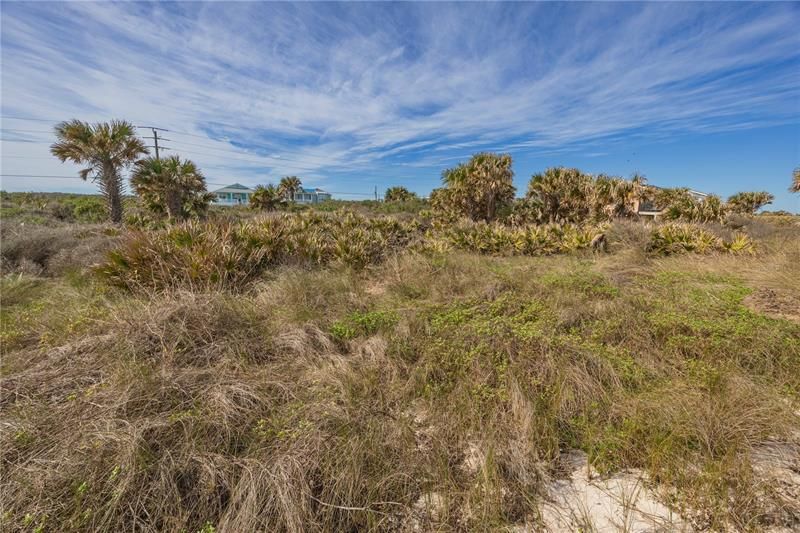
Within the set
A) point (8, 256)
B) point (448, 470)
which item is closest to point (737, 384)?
point (448, 470)

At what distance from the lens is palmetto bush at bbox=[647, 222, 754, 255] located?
8570mm

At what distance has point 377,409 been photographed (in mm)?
2711

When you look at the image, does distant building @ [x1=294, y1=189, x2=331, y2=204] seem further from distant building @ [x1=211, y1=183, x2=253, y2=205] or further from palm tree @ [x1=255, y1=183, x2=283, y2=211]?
palm tree @ [x1=255, y1=183, x2=283, y2=211]

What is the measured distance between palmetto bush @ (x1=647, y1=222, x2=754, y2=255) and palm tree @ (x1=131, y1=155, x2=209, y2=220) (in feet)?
60.9

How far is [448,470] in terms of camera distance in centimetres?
212

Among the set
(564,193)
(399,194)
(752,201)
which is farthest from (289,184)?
(752,201)

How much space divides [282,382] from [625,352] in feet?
11.9

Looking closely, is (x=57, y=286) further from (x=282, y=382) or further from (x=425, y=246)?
(x=425, y=246)

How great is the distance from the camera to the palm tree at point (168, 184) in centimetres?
1478

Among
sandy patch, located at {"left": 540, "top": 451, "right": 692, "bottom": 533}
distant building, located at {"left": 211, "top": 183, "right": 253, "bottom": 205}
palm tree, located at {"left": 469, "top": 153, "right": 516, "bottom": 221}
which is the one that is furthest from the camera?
distant building, located at {"left": 211, "top": 183, "right": 253, "bottom": 205}

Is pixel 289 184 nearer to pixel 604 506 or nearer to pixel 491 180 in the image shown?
pixel 491 180

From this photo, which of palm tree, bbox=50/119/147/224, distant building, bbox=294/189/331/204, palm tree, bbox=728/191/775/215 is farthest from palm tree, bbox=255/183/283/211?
palm tree, bbox=728/191/775/215

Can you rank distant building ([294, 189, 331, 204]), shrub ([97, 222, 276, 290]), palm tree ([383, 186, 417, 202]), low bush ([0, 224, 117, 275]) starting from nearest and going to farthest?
shrub ([97, 222, 276, 290]), low bush ([0, 224, 117, 275]), palm tree ([383, 186, 417, 202]), distant building ([294, 189, 331, 204])

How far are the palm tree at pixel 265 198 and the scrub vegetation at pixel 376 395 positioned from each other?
22.0 meters
